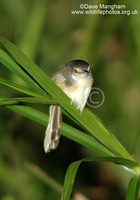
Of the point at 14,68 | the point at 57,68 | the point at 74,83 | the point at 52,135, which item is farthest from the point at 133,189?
the point at 57,68

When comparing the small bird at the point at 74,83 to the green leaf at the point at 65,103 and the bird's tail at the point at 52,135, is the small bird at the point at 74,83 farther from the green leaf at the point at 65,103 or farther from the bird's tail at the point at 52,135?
the green leaf at the point at 65,103

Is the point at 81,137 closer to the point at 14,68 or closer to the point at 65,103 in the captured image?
the point at 65,103

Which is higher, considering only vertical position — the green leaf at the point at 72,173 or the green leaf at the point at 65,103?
the green leaf at the point at 65,103

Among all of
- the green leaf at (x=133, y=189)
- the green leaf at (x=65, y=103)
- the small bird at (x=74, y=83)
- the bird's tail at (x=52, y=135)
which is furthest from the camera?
the small bird at (x=74, y=83)

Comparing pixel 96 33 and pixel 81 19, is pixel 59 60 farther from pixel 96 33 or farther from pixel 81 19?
pixel 81 19

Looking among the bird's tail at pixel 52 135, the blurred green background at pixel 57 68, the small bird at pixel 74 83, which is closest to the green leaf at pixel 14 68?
the bird's tail at pixel 52 135

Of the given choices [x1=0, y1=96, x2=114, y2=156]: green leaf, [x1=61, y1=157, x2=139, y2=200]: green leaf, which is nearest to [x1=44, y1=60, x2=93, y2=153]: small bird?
[x1=0, y1=96, x2=114, y2=156]: green leaf

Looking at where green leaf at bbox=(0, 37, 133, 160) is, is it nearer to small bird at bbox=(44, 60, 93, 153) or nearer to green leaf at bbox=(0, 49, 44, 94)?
green leaf at bbox=(0, 49, 44, 94)
